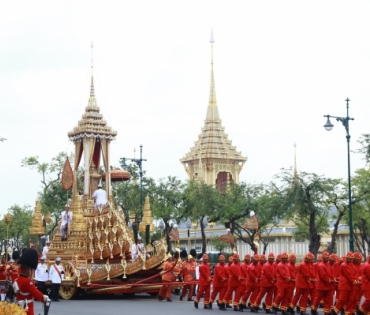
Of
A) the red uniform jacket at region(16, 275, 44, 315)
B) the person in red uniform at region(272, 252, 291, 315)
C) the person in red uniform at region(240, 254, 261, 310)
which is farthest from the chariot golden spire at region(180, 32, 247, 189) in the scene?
the red uniform jacket at region(16, 275, 44, 315)

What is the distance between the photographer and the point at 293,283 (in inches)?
713

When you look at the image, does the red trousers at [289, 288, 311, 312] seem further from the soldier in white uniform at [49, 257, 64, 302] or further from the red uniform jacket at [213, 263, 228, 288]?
the soldier in white uniform at [49, 257, 64, 302]

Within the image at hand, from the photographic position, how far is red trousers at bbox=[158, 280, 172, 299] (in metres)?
23.0

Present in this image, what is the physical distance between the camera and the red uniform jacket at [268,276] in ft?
61.0

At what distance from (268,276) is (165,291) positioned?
543 centimetres

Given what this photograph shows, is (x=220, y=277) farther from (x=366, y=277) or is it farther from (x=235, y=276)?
(x=366, y=277)

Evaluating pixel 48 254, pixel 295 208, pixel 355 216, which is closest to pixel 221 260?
pixel 48 254

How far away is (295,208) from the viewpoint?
35.7 metres

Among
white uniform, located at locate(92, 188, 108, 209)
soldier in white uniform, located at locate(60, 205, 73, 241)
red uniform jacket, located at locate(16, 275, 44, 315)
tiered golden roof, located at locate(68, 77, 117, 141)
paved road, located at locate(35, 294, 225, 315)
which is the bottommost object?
paved road, located at locate(35, 294, 225, 315)

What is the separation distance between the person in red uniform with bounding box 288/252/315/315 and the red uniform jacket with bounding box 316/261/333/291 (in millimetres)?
356

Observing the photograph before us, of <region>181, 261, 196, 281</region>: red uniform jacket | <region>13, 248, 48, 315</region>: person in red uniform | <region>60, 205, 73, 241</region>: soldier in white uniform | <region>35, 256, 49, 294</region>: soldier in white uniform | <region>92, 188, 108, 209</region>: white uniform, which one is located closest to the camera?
<region>13, 248, 48, 315</region>: person in red uniform

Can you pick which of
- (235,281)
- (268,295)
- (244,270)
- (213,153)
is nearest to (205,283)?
(235,281)

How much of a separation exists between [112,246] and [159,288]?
209 centimetres

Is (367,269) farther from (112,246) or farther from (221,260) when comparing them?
(112,246)
